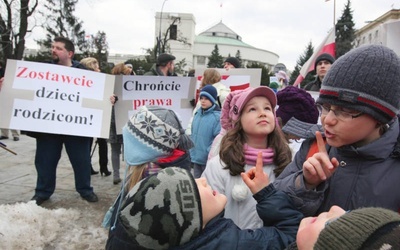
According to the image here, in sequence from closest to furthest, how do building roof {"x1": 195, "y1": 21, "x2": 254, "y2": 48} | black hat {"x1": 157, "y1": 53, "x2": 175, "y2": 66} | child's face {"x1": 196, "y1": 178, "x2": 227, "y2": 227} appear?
child's face {"x1": 196, "y1": 178, "x2": 227, "y2": 227} → black hat {"x1": 157, "y1": 53, "x2": 175, "y2": 66} → building roof {"x1": 195, "y1": 21, "x2": 254, "y2": 48}

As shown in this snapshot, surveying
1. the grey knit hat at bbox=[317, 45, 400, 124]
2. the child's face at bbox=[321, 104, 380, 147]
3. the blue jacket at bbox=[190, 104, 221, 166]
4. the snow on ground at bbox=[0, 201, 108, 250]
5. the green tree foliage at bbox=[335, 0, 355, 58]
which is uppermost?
the green tree foliage at bbox=[335, 0, 355, 58]

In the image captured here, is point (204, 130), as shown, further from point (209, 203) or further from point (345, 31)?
point (345, 31)

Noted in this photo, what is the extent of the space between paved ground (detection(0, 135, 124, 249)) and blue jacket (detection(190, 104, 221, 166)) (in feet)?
4.47

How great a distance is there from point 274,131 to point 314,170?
0.95 meters

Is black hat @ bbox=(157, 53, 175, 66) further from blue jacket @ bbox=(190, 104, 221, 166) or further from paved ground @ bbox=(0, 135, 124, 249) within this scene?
paved ground @ bbox=(0, 135, 124, 249)

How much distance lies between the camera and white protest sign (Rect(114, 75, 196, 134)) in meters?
4.88

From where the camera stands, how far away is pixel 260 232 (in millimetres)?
1316

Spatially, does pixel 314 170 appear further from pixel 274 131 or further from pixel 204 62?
pixel 204 62

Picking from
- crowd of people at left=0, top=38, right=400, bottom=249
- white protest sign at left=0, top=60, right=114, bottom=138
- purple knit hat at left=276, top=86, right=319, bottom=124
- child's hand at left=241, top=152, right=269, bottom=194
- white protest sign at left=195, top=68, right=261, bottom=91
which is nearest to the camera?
crowd of people at left=0, top=38, right=400, bottom=249

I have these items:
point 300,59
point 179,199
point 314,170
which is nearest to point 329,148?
point 314,170

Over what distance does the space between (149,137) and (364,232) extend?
1.47 metres

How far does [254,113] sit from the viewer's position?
2115 millimetres

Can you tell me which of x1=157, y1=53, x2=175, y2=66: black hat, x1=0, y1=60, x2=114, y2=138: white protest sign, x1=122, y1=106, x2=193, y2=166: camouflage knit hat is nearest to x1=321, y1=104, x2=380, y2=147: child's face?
x1=122, y1=106, x2=193, y2=166: camouflage knit hat

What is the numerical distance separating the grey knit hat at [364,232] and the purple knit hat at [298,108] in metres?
1.92
